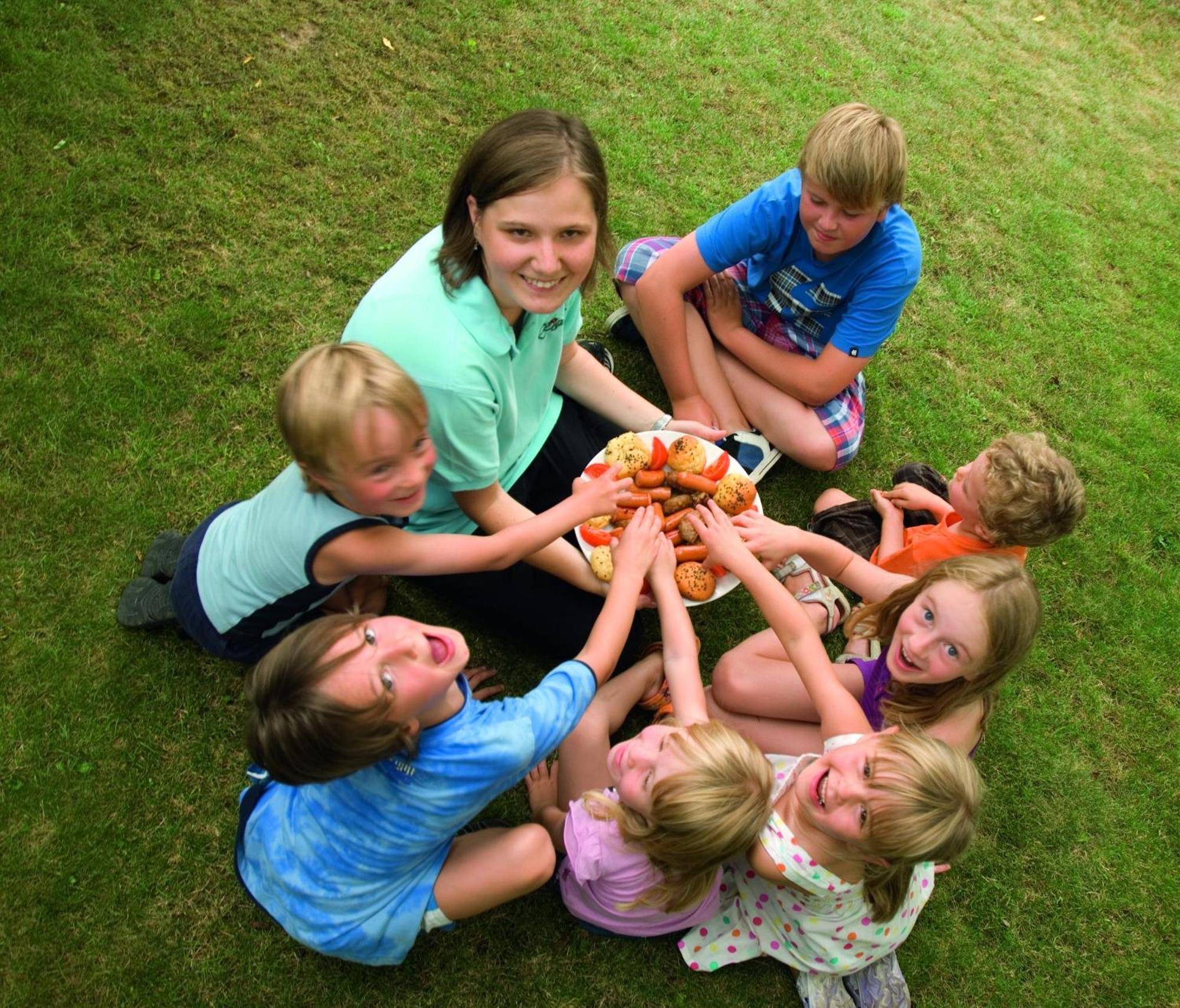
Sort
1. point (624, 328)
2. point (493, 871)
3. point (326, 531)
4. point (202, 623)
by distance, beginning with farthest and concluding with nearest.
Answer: point (624, 328), point (202, 623), point (493, 871), point (326, 531)

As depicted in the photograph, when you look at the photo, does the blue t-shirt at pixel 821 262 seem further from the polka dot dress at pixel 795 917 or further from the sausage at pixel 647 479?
the polka dot dress at pixel 795 917

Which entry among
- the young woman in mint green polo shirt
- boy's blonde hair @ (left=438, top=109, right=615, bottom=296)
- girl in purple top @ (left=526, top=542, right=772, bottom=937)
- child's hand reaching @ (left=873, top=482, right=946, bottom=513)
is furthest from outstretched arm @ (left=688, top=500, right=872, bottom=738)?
boy's blonde hair @ (left=438, top=109, right=615, bottom=296)

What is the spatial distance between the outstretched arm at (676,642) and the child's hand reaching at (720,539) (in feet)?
0.48

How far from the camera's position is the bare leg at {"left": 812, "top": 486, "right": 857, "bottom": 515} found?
3.91m

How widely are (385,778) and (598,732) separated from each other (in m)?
0.99

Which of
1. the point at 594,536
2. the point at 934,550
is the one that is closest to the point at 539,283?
the point at 594,536

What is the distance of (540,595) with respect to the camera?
311cm

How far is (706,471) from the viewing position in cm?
326

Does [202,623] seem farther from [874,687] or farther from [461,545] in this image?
[874,687]

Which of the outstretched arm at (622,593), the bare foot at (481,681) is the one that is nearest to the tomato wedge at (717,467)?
the outstretched arm at (622,593)

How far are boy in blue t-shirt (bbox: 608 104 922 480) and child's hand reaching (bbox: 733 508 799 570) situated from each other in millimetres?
714

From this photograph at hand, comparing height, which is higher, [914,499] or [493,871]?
[914,499]

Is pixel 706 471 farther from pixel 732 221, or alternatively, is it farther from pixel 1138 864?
pixel 1138 864

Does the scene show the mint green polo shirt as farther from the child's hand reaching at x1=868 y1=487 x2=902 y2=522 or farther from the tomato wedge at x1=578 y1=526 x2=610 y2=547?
the child's hand reaching at x1=868 y1=487 x2=902 y2=522
